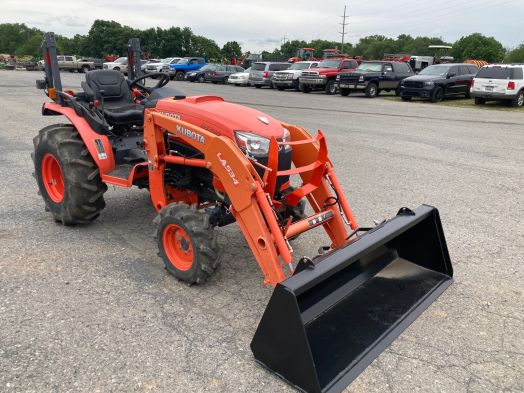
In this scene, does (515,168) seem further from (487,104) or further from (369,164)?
(487,104)

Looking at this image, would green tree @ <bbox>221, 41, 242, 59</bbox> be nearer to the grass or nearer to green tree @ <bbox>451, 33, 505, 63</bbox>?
A: green tree @ <bbox>451, 33, 505, 63</bbox>

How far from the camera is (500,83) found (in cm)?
1747

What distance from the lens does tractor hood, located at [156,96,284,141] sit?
11.5 feet

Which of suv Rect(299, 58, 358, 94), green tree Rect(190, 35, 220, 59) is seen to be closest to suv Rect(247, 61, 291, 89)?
suv Rect(299, 58, 358, 94)

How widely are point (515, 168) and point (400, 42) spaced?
3293 inches

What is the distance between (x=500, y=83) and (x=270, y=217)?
17.7m

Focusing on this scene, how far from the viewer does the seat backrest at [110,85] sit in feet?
16.9

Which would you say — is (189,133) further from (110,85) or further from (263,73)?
(263,73)

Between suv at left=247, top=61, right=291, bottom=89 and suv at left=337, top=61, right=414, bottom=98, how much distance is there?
5.66m

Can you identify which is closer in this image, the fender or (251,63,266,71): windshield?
the fender

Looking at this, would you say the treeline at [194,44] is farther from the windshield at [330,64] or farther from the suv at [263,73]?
the windshield at [330,64]

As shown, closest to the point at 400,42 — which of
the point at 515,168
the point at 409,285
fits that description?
the point at 515,168

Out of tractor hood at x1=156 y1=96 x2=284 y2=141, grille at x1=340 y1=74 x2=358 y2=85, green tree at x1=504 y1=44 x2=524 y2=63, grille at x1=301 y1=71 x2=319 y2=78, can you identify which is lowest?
tractor hood at x1=156 y1=96 x2=284 y2=141

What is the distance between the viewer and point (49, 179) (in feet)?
16.1
